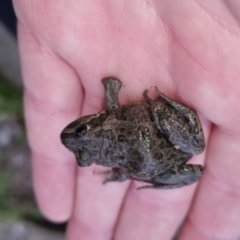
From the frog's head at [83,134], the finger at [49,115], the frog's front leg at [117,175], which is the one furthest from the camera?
the frog's front leg at [117,175]

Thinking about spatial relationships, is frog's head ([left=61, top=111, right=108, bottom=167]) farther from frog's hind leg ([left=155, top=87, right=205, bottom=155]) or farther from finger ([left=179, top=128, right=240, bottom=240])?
finger ([left=179, top=128, right=240, bottom=240])

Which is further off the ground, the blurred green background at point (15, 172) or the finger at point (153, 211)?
the finger at point (153, 211)

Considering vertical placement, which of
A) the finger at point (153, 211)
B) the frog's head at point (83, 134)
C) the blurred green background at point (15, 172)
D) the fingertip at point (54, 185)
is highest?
the frog's head at point (83, 134)

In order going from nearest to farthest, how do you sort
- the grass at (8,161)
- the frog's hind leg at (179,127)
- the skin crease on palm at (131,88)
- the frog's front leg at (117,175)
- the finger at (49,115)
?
the skin crease on palm at (131,88)
the frog's hind leg at (179,127)
the finger at (49,115)
the frog's front leg at (117,175)
the grass at (8,161)

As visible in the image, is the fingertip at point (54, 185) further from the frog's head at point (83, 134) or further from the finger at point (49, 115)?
the frog's head at point (83, 134)

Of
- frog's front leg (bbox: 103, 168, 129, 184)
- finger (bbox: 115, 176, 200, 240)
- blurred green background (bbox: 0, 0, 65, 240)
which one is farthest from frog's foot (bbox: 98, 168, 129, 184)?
blurred green background (bbox: 0, 0, 65, 240)

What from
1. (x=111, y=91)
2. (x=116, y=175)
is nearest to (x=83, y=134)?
(x=111, y=91)

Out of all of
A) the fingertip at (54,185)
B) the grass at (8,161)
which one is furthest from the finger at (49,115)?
the grass at (8,161)

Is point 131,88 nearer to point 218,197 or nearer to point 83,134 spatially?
point 83,134
